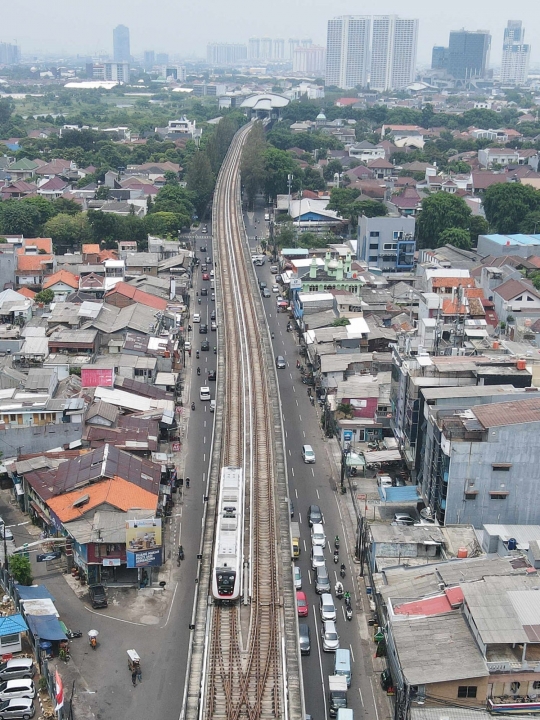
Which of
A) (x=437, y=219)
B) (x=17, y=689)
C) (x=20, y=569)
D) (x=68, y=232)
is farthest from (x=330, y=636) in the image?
(x=437, y=219)

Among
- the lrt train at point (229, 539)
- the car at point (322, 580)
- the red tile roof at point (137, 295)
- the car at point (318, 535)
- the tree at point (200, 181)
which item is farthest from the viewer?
the tree at point (200, 181)

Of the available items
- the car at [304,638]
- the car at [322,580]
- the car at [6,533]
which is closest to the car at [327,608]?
the car at [322,580]

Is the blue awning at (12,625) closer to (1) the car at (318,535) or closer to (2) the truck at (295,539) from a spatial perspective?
(2) the truck at (295,539)

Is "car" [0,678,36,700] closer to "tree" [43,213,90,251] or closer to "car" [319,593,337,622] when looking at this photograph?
"car" [319,593,337,622]

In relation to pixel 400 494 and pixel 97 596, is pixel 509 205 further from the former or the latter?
pixel 97 596

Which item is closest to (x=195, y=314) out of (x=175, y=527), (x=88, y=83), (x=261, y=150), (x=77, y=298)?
(x=77, y=298)

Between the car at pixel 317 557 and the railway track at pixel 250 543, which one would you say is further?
the car at pixel 317 557
